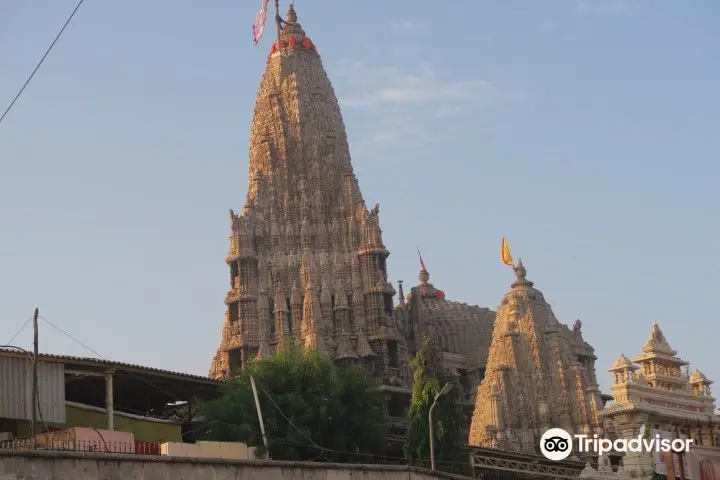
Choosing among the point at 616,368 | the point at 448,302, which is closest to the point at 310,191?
the point at 448,302

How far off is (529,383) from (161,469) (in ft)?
175

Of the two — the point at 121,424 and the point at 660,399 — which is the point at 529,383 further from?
the point at 121,424

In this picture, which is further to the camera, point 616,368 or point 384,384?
point 384,384

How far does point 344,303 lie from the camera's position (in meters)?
93.1

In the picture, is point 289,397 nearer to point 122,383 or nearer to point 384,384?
point 122,383

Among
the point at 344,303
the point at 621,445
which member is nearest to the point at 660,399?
the point at 621,445

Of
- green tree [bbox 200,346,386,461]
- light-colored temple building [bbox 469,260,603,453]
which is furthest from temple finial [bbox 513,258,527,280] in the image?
green tree [bbox 200,346,386,461]

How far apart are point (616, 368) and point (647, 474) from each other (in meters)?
10.9

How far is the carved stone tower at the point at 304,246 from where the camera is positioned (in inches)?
3602

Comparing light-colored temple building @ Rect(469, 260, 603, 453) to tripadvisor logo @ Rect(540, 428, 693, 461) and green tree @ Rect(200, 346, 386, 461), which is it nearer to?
tripadvisor logo @ Rect(540, 428, 693, 461)

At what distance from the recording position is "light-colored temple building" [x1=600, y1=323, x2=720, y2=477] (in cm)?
6656

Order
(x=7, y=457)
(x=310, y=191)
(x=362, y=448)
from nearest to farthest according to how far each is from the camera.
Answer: (x=7, y=457)
(x=362, y=448)
(x=310, y=191)

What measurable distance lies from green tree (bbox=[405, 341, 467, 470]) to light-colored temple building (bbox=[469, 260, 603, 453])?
27.6 meters

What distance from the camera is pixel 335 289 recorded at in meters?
93.9
